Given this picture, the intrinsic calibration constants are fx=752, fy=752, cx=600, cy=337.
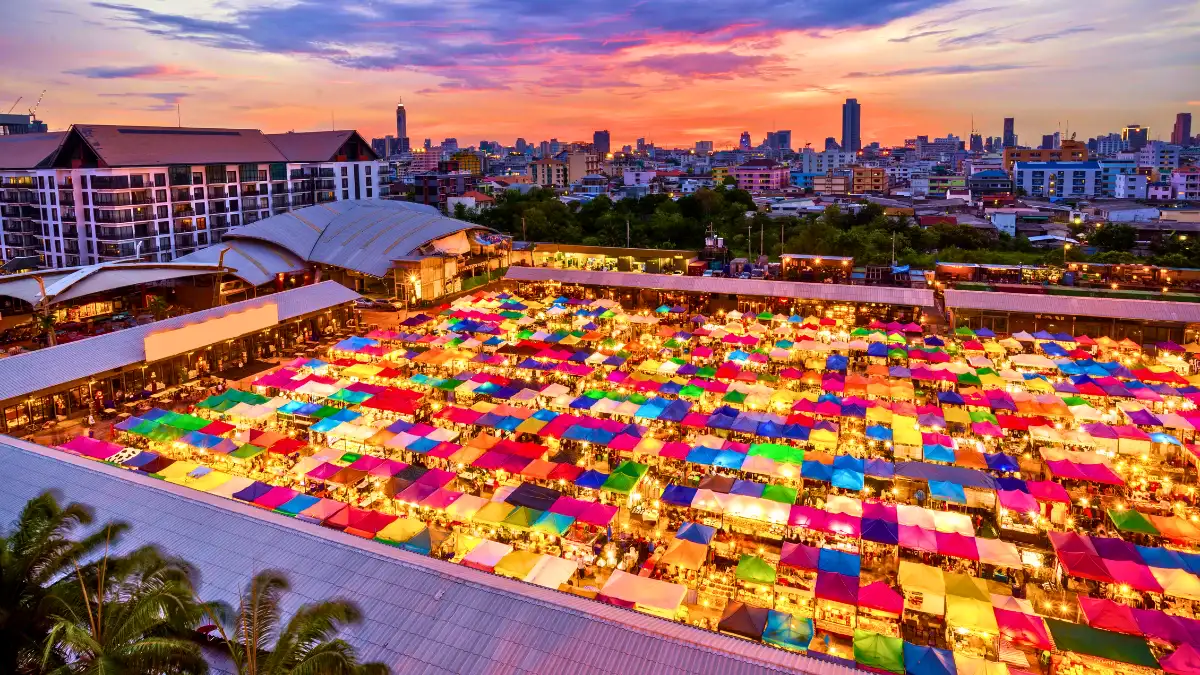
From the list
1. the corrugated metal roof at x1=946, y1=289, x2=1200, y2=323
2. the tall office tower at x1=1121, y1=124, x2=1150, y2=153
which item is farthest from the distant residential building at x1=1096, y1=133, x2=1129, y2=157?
the corrugated metal roof at x1=946, y1=289, x2=1200, y2=323

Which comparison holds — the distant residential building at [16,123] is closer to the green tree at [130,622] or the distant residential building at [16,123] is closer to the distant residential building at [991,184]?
the green tree at [130,622]

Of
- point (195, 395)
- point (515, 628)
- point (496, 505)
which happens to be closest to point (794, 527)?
point (496, 505)

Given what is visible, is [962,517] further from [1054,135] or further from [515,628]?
[1054,135]

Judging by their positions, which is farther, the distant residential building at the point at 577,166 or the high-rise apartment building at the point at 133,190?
the distant residential building at the point at 577,166

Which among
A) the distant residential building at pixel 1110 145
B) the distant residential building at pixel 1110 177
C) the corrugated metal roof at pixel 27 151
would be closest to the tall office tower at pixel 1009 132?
the distant residential building at pixel 1110 145

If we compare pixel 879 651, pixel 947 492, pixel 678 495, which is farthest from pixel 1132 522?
pixel 678 495

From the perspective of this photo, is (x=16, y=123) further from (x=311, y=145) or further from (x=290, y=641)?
(x=290, y=641)
